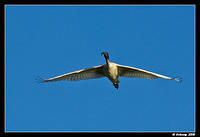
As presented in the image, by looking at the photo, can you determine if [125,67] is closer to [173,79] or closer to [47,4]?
[173,79]

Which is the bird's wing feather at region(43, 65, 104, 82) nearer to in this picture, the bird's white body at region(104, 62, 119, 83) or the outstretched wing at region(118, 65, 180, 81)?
the bird's white body at region(104, 62, 119, 83)

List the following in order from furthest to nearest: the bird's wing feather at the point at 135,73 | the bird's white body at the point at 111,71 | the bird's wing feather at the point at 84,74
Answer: the bird's wing feather at the point at 84,74 < the bird's wing feather at the point at 135,73 < the bird's white body at the point at 111,71

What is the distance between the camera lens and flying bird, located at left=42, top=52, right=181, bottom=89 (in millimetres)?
20500

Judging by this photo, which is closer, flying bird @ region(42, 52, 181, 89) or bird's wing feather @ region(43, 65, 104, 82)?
flying bird @ region(42, 52, 181, 89)

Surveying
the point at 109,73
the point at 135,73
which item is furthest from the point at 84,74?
the point at 135,73

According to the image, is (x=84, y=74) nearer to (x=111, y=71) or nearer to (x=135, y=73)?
(x=111, y=71)

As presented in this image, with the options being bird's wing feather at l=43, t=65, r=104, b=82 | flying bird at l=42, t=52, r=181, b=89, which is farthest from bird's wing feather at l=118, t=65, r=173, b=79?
bird's wing feather at l=43, t=65, r=104, b=82

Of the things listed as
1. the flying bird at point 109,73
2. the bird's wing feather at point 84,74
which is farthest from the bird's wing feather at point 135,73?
the bird's wing feather at point 84,74

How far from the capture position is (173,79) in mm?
19688

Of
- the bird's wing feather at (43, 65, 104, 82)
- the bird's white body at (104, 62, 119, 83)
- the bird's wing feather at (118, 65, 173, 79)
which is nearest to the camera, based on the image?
the bird's white body at (104, 62, 119, 83)

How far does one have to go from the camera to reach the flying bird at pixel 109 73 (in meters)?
20.5

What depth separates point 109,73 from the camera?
2058 centimetres

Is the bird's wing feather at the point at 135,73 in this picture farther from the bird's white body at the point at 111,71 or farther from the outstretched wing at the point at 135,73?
the bird's white body at the point at 111,71

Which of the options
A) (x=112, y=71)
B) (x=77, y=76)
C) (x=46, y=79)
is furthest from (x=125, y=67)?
(x=46, y=79)
